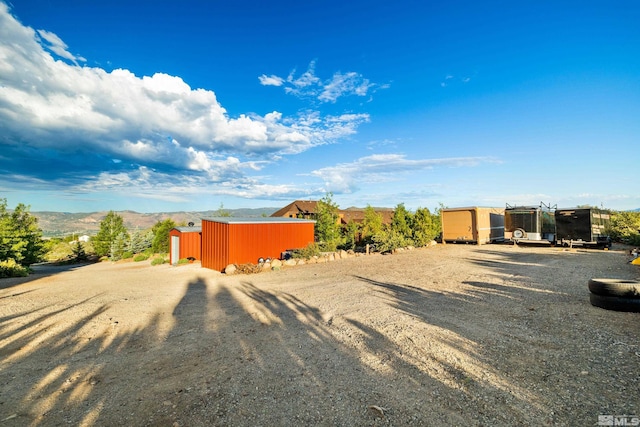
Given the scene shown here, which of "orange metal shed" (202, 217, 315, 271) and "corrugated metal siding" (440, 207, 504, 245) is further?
"corrugated metal siding" (440, 207, 504, 245)

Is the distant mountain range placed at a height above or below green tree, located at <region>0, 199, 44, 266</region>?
above

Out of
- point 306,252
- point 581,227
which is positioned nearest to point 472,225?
point 581,227

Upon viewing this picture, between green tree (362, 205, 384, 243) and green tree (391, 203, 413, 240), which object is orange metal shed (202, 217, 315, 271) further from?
green tree (391, 203, 413, 240)

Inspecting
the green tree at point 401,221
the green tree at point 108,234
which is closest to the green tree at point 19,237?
the green tree at point 108,234

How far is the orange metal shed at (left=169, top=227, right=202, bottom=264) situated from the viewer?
65.0 feet

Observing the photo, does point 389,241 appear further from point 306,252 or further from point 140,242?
point 140,242

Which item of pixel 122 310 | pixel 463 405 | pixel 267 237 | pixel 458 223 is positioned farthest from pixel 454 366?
pixel 458 223

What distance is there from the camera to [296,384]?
12.8 ft

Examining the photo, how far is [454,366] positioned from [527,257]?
14.2m

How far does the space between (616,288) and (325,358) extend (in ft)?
21.6

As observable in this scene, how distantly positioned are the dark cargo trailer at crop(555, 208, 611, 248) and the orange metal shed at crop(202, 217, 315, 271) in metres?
16.8

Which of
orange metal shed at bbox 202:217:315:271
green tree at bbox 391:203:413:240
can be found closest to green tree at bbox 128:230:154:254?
orange metal shed at bbox 202:217:315:271

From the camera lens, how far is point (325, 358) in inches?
182

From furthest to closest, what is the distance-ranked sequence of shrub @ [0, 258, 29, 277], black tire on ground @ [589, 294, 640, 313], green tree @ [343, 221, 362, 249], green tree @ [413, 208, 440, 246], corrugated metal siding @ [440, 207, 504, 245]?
1. green tree @ [343, 221, 362, 249]
2. green tree @ [413, 208, 440, 246]
3. corrugated metal siding @ [440, 207, 504, 245]
4. shrub @ [0, 258, 29, 277]
5. black tire on ground @ [589, 294, 640, 313]
